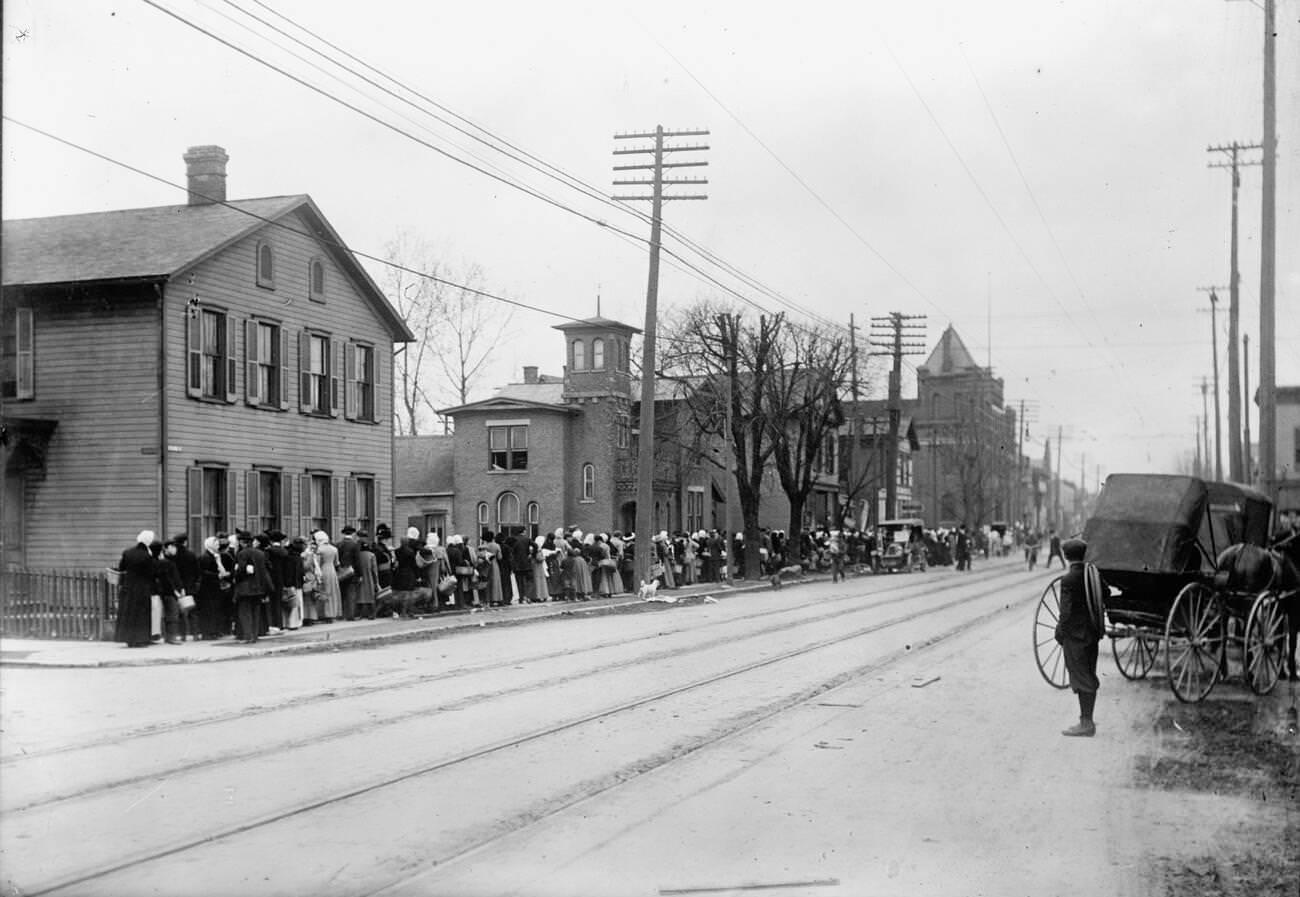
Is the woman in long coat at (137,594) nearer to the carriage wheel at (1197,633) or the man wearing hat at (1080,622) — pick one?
the man wearing hat at (1080,622)

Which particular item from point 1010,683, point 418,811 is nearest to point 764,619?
point 1010,683

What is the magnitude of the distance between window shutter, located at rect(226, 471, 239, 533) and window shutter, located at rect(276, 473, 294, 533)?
5.76 feet

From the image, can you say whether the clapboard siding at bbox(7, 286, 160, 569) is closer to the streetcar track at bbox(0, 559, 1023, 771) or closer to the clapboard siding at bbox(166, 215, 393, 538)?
the clapboard siding at bbox(166, 215, 393, 538)

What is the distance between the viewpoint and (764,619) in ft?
84.6

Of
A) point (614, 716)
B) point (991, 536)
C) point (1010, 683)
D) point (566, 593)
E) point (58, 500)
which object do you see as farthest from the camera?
point (991, 536)

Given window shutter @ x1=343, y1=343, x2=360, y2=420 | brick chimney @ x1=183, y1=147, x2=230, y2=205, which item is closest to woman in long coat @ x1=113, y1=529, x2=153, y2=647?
brick chimney @ x1=183, y1=147, x2=230, y2=205

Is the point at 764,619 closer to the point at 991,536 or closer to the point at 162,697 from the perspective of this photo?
the point at 162,697

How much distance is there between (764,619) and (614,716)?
13.7 meters

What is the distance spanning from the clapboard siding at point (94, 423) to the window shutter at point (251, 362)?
3.02 metres

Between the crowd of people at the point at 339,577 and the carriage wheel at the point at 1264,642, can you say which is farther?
the crowd of people at the point at 339,577

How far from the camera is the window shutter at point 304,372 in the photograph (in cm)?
3011

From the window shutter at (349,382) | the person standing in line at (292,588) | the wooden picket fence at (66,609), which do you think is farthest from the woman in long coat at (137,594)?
the window shutter at (349,382)

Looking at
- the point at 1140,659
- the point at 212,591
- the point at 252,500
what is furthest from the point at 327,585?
the point at 1140,659

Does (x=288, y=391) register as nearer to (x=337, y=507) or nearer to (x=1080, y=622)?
(x=337, y=507)
